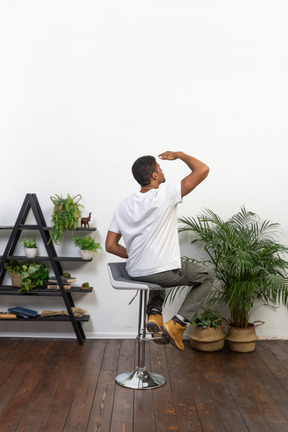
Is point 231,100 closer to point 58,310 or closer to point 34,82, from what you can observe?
point 34,82

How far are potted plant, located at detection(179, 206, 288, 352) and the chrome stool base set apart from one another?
943 mm

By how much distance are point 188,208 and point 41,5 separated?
215cm

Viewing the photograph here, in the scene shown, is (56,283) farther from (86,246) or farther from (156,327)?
(156,327)

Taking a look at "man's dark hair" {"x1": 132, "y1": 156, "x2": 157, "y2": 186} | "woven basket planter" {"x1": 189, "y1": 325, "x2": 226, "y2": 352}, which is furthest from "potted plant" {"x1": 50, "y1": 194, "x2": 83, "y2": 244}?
"woven basket planter" {"x1": 189, "y1": 325, "x2": 226, "y2": 352}

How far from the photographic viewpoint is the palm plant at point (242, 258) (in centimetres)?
397

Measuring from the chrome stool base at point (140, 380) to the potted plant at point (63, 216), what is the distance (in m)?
1.34

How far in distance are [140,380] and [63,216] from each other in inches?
60.2

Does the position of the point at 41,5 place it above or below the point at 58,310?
above

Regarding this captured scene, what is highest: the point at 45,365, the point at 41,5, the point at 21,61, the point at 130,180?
the point at 41,5

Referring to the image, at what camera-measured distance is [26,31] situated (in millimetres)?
4461

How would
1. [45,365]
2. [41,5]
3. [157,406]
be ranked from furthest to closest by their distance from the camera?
1. [41,5]
2. [45,365]
3. [157,406]

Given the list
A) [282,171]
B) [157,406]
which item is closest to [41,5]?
[282,171]

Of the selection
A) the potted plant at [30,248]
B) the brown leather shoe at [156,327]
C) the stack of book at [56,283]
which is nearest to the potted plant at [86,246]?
the stack of book at [56,283]

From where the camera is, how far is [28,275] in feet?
14.1
